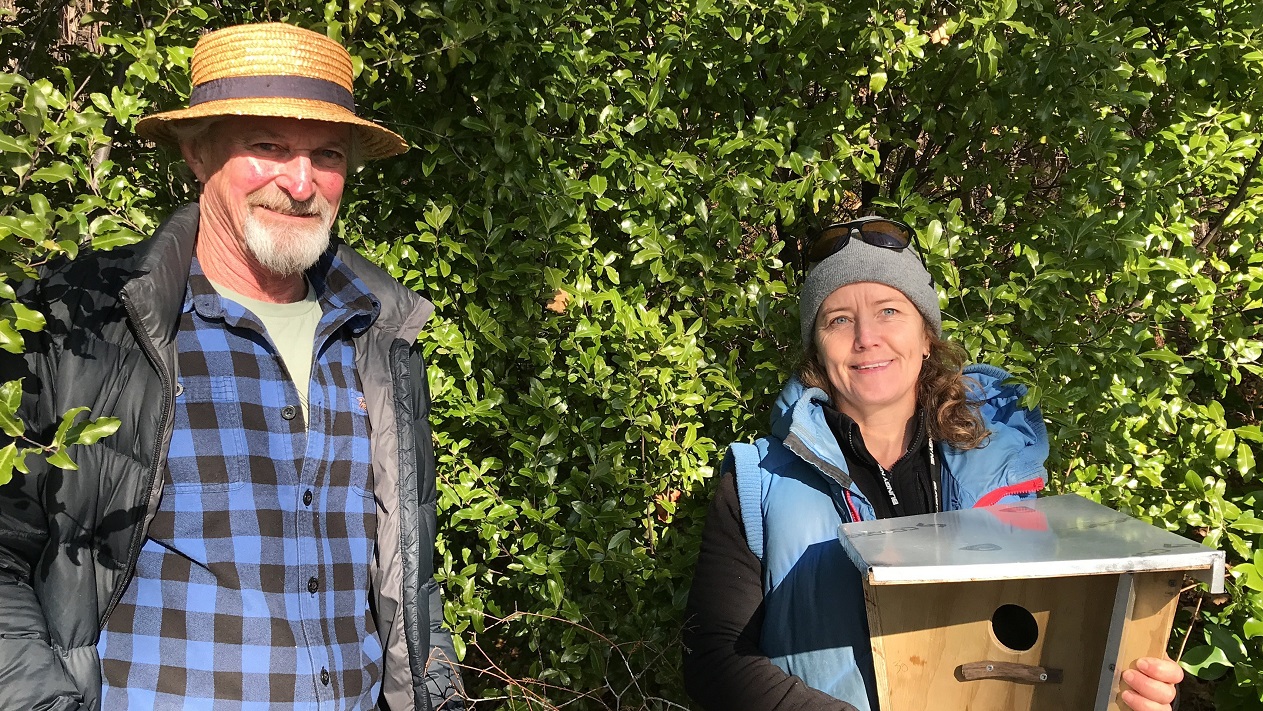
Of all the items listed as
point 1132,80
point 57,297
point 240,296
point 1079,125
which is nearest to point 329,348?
point 240,296

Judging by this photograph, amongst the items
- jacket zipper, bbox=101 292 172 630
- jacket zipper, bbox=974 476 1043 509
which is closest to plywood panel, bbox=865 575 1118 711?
jacket zipper, bbox=974 476 1043 509

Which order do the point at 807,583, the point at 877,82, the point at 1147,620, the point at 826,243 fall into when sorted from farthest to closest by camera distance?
the point at 877,82 < the point at 826,243 < the point at 807,583 < the point at 1147,620

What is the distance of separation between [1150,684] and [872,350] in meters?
0.95

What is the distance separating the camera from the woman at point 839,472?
2.10 meters

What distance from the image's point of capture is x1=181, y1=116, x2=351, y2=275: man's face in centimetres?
220

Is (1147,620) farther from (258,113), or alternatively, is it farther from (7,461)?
(258,113)

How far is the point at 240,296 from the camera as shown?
7.40 ft

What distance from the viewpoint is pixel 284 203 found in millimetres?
2229

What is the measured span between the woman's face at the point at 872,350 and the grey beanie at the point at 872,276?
22 mm

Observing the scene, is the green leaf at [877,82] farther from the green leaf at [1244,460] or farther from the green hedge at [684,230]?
the green leaf at [1244,460]

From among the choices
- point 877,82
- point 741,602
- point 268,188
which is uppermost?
point 877,82

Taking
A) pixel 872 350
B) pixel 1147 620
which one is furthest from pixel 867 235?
pixel 1147 620

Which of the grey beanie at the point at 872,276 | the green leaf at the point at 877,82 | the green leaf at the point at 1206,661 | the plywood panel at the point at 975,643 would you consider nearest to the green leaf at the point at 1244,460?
the green leaf at the point at 1206,661

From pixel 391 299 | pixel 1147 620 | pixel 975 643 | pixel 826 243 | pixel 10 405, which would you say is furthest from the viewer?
pixel 826 243
